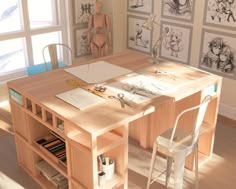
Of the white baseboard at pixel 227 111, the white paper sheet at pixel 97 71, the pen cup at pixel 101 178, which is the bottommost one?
the white baseboard at pixel 227 111

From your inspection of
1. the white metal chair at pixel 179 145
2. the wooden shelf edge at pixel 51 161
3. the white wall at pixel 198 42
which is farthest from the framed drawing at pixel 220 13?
the wooden shelf edge at pixel 51 161

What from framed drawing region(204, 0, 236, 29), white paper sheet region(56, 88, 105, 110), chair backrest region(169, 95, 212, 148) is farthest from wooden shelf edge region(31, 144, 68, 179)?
framed drawing region(204, 0, 236, 29)

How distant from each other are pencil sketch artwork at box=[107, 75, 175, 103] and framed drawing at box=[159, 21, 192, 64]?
1.49 metres

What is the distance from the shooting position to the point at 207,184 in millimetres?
2709

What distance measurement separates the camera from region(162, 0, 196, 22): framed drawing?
387cm

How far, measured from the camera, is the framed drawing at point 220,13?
3477mm

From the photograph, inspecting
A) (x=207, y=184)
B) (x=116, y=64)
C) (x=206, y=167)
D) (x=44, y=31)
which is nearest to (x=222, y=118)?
(x=206, y=167)

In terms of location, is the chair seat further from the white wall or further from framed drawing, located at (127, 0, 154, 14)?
framed drawing, located at (127, 0, 154, 14)

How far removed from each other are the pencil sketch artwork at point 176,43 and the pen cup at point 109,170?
221cm

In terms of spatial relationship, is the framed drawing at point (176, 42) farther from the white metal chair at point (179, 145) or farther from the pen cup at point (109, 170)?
the pen cup at point (109, 170)

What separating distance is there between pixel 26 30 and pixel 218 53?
94.0 inches

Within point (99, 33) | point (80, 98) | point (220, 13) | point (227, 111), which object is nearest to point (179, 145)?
point (80, 98)

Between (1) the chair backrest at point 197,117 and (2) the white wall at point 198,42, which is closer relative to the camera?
(1) the chair backrest at point 197,117

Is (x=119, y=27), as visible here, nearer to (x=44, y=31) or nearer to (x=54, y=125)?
(x=44, y=31)
